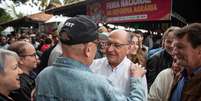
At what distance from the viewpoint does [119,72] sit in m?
3.48

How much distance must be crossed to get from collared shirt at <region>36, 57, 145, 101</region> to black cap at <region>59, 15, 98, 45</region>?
0.44 ft

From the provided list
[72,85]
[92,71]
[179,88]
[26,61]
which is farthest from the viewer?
[26,61]

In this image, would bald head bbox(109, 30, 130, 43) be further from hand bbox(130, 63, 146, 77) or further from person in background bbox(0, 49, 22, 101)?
person in background bbox(0, 49, 22, 101)

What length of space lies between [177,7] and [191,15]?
53 cm

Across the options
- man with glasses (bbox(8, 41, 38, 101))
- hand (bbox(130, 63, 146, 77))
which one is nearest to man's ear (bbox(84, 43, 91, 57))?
hand (bbox(130, 63, 146, 77))

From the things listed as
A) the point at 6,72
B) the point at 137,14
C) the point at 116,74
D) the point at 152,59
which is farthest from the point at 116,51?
the point at 137,14

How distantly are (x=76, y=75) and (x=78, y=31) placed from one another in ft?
0.91

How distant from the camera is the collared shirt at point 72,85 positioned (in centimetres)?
234

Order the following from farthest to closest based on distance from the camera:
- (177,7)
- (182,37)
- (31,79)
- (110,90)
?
1. (177,7)
2. (31,79)
3. (182,37)
4. (110,90)

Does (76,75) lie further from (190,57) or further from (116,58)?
(116,58)

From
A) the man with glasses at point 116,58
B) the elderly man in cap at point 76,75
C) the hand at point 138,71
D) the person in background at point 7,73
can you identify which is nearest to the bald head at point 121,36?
the man with glasses at point 116,58

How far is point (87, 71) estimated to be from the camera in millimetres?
2430

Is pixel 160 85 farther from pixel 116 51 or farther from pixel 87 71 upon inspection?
pixel 87 71

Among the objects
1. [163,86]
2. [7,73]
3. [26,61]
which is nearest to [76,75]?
[7,73]
